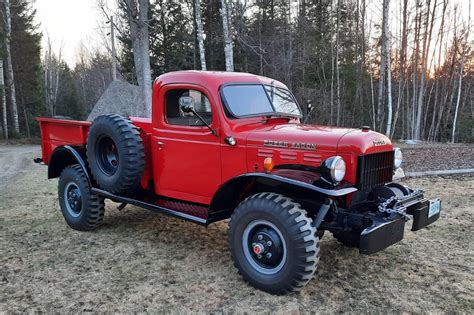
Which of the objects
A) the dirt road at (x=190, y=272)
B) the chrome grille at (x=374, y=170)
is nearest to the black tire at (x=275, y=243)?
the dirt road at (x=190, y=272)

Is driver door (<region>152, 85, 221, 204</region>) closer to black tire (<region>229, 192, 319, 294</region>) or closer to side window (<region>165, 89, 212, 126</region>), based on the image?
side window (<region>165, 89, 212, 126</region>)

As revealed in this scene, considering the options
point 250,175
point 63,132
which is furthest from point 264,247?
point 63,132

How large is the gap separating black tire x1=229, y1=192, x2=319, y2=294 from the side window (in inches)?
47.9

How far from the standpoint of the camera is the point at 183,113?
4578 millimetres

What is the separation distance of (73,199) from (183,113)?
2.18m

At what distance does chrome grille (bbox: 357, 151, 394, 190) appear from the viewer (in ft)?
11.6

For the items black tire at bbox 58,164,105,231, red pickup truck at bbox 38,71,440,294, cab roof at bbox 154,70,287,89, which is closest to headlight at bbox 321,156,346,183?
red pickup truck at bbox 38,71,440,294

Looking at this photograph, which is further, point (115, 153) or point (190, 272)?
point (115, 153)

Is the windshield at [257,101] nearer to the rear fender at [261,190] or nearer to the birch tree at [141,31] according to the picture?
the rear fender at [261,190]

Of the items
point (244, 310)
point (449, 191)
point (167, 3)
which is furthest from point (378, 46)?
point (244, 310)

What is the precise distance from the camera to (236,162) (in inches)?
160

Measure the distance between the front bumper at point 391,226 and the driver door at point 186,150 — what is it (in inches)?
66.2

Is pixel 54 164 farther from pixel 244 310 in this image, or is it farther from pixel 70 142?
pixel 244 310

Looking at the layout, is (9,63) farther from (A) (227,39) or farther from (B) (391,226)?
(B) (391,226)
